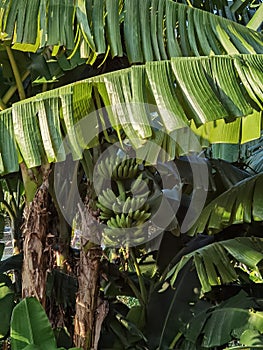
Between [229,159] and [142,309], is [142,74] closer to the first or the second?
[229,159]

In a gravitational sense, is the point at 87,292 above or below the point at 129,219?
below

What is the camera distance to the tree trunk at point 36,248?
1.35 meters

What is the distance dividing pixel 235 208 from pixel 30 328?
73cm

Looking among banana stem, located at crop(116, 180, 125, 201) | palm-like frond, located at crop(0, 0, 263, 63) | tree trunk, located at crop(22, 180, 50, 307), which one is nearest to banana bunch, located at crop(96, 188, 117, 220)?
banana stem, located at crop(116, 180, 125, 201)

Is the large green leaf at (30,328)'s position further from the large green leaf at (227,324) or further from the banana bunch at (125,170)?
the large green leaf at (227,324)

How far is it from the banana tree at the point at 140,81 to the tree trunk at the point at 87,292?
1.41ft

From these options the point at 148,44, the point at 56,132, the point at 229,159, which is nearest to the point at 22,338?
the point at 56,132

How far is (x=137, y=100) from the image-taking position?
89 cm

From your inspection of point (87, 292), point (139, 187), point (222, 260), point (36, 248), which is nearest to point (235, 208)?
point (222, 260)

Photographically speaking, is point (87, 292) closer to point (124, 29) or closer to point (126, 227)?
point (126, 227)

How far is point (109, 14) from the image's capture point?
107cm

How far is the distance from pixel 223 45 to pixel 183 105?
0.27 metres

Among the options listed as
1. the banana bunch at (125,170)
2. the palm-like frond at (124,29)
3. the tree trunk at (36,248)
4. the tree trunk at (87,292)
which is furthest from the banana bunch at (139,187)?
the palm-like frond at (124,29)

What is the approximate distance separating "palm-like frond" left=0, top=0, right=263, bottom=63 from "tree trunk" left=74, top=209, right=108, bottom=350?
544 mm
